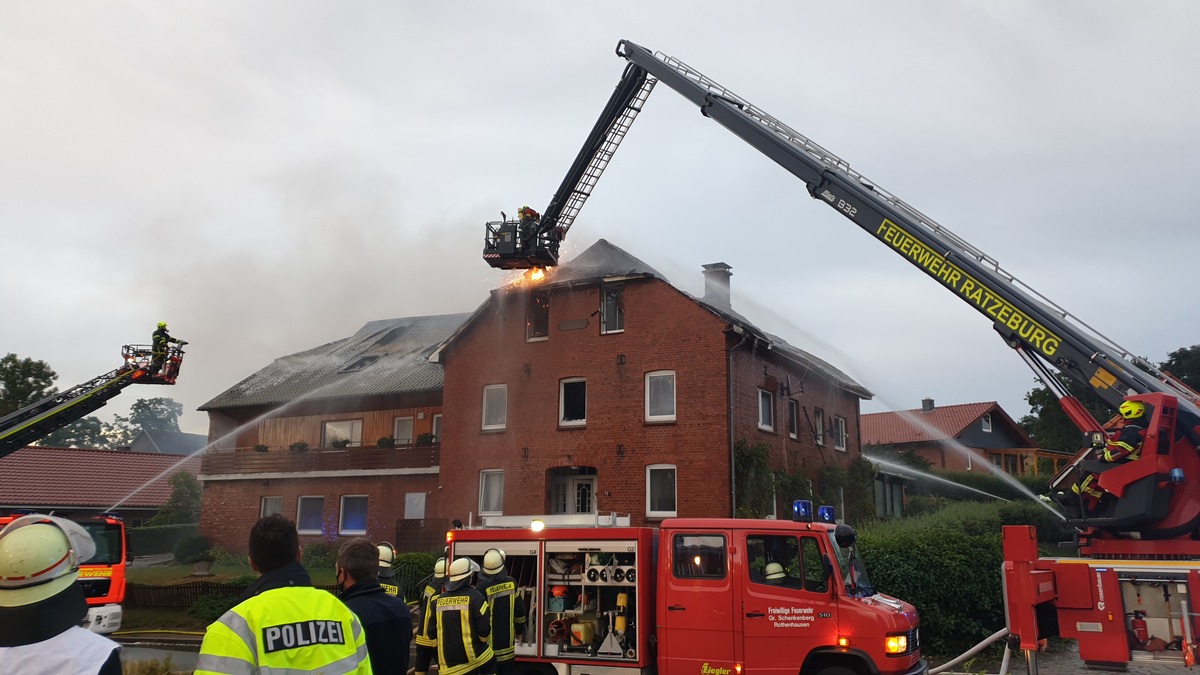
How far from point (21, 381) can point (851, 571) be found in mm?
32237

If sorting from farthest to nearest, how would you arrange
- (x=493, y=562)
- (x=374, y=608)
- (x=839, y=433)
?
(x=839, y=433) < (x=493, y=562) < (x=374, y=608)

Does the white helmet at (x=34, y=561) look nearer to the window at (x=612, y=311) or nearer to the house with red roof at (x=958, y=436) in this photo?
the window at (x=612, y=311)

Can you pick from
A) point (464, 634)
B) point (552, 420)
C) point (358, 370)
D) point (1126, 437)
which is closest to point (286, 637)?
point (464, 634)

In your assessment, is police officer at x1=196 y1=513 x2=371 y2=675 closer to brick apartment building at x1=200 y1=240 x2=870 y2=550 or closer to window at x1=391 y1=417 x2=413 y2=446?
brick apartment building at x1=200 y1=240 x2=870 y2=550

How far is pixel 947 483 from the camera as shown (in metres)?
35.4

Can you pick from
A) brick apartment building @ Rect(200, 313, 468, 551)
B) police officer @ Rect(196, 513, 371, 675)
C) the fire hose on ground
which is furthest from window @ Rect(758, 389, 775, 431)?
police officer @ Rect(196, 513, 371, 675)

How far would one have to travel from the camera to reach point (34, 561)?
8.64ft

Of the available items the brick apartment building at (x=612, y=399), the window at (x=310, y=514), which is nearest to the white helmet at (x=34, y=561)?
the brick apartment building at (x=612, y=399)

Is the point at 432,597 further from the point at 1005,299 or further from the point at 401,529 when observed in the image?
the point at 401,529

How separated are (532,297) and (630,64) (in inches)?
333

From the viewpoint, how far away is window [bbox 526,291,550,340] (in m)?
25.2

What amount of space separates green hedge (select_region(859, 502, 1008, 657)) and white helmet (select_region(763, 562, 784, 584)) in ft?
20.3

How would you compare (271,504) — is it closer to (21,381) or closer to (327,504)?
(327,504)

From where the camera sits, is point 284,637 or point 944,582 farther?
point 944,582
